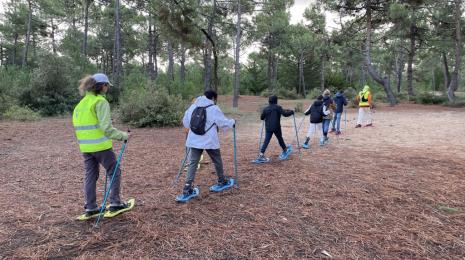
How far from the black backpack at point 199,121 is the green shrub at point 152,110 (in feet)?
29.2

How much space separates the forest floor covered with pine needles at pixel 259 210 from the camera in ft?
11.3

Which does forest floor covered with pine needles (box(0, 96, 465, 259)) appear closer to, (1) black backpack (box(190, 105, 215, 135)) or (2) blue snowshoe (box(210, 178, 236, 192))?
(2) blue snowshoe (box(210, 178, 236, 192))

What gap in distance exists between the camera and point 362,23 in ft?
80.2

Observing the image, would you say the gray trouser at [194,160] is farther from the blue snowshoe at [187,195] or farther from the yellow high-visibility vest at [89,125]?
the yellow high-visibility vest at [89,125]

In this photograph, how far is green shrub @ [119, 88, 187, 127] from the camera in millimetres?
13594

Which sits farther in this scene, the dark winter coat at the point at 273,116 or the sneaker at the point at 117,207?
the dark winter coat at the point at 273,116

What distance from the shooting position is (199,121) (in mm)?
4789

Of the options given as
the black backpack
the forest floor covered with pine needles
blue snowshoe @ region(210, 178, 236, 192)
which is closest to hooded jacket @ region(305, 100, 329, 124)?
the forest floor covered with pine needles

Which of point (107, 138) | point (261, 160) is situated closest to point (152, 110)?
point (261, 160)

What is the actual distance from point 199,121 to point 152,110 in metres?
9.38

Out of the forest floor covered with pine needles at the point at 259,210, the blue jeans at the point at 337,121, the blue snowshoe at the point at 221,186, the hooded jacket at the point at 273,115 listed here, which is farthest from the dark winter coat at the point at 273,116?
the blue jeans at the point at 337,121

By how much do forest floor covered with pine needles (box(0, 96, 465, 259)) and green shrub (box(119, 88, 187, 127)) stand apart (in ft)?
18.4

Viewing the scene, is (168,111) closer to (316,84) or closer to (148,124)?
(148,124)

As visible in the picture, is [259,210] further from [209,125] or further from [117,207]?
[117,207]
